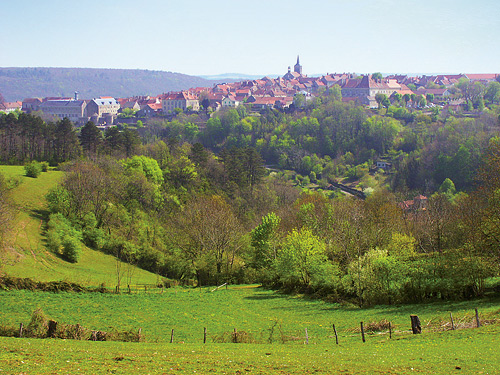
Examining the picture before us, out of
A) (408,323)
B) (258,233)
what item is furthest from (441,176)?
(408,323)

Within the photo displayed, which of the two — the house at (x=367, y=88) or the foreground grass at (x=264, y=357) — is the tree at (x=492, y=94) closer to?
the house at (x=367, y=88)

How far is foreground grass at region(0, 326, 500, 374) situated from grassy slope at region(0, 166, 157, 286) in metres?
15.7

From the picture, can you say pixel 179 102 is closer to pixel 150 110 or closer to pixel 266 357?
pixel 150 110

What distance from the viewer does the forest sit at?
85.7 ft

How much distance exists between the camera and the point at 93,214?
1773 inches

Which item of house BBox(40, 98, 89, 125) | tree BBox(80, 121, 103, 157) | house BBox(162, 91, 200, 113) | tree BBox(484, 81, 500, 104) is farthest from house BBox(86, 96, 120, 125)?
tree BBox(484, 81, 500, 104)

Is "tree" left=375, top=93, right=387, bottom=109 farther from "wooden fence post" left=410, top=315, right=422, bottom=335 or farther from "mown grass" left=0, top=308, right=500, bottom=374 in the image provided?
"mown grass" left=0, top=308, right=500, bottom=374

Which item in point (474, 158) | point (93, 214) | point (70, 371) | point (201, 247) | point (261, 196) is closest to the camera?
point (70, 371)

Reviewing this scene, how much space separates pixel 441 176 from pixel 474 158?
582 cm

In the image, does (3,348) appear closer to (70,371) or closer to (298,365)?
(70,371)

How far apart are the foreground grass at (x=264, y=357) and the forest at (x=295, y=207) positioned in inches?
368

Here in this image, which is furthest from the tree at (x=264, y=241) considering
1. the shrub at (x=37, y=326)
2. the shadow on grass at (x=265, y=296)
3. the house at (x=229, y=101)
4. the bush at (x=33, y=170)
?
the house at (x=229, y=101)

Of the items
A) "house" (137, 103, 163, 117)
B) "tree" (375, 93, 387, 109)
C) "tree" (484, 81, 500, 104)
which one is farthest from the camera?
"house" (137, 103, 163, 117)

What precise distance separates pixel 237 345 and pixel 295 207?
38752 millimetres
